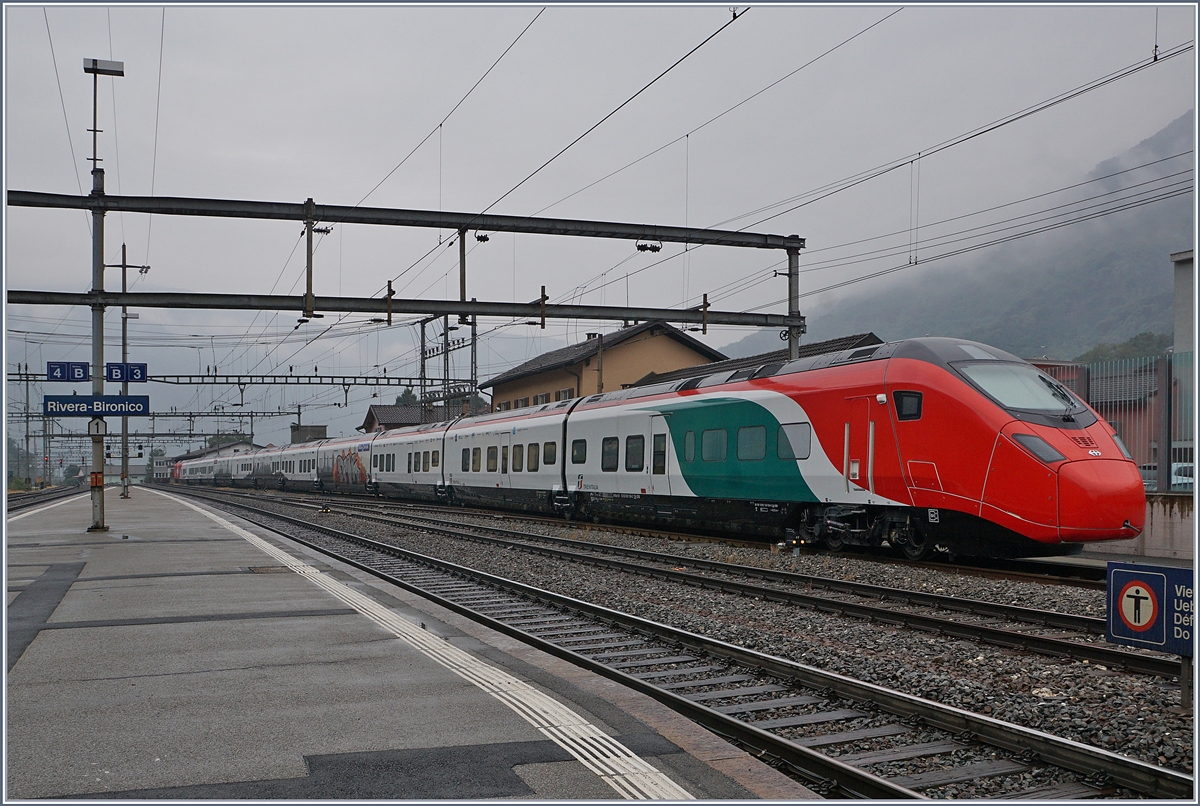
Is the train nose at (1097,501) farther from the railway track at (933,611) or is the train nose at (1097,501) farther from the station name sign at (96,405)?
the station name sign at (96,405)

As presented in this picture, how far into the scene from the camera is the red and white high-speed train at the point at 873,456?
1187cm

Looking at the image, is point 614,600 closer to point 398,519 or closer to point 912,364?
point 912,364

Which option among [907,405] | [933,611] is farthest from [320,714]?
[907,405]

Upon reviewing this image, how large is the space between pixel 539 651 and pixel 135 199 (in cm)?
1452

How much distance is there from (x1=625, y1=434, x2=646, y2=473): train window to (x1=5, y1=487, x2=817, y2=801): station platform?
33.8 feet

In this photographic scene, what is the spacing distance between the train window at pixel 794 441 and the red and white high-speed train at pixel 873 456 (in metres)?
0.03

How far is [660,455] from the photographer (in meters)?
A: 19.8

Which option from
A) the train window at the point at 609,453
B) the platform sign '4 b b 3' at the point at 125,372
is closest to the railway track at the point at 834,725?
the train window at the point at 609,453

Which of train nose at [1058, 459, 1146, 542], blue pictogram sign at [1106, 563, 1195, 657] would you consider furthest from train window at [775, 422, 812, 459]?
blue pictogram sign at [1106, 563, 1195, 657]

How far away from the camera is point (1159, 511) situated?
49.1 ft

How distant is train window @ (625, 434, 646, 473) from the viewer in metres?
20.5

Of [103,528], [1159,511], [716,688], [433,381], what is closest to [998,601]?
[716,688]

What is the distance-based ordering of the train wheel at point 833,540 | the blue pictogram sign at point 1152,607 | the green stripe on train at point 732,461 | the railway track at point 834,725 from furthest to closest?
the green stripe on train at point 732,461 < the train wheel at point 833,540 < the blue pictogram sign at point 1152,607 < the railway track at point 834,725

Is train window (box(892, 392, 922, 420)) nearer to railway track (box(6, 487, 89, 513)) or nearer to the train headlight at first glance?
the train headlight
